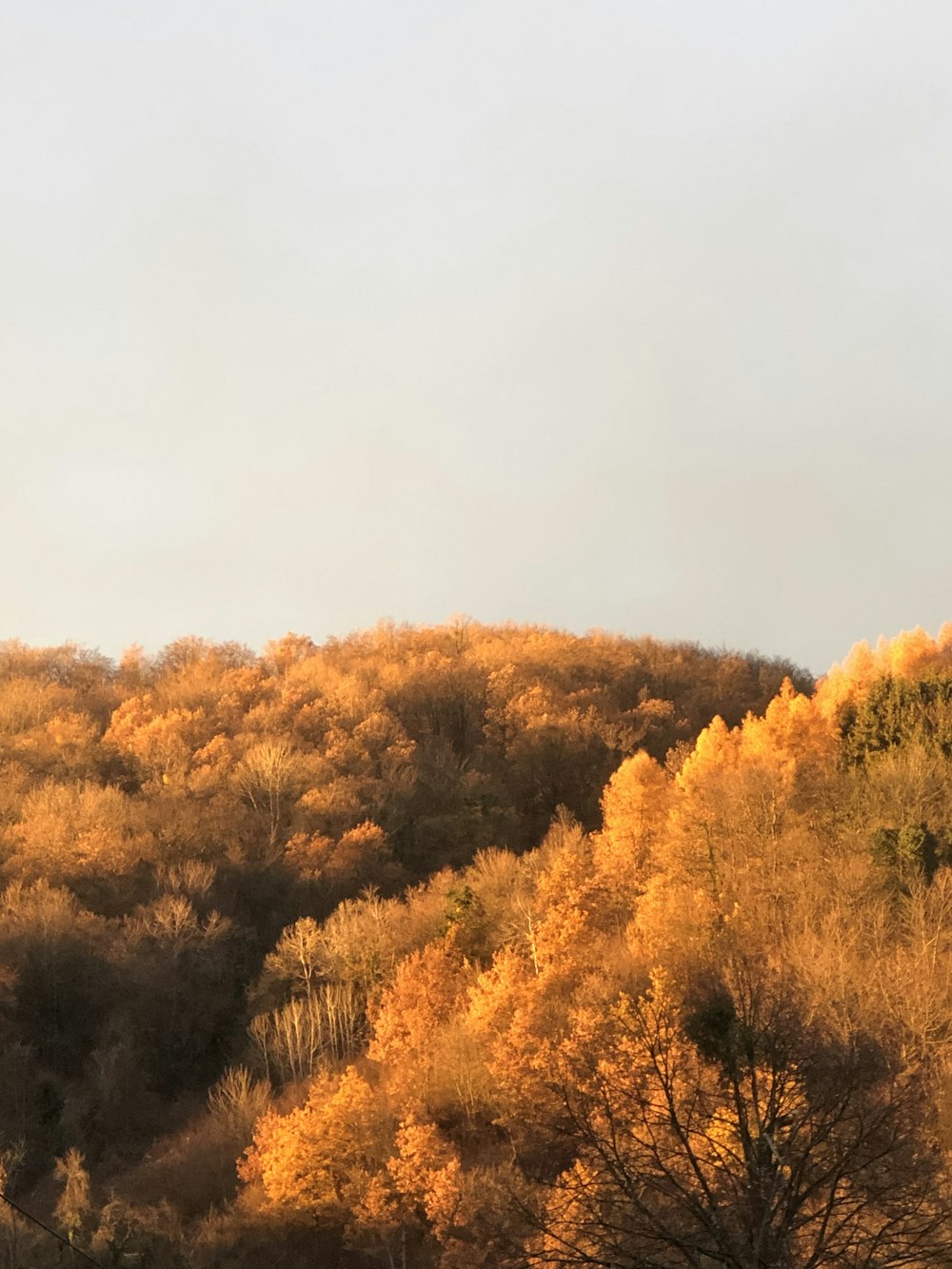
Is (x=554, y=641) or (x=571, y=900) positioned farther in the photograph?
(x=554, y=641)

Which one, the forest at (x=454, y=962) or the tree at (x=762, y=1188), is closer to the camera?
the tree at (x=762, y=1188)

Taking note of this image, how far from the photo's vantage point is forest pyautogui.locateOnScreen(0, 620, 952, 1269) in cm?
1802

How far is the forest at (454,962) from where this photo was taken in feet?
59.1

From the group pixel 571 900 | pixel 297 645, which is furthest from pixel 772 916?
pixel 297 645

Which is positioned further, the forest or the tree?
the forest

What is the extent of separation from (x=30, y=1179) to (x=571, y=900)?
23698 millimetres

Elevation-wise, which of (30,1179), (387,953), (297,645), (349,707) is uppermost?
(297,645)

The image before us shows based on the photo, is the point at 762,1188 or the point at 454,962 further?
the point at 454,962

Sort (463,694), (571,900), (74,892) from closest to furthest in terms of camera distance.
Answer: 1. (571,900)
2. (74,892)
3. (463,694)

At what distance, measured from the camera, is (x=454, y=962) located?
4788cm

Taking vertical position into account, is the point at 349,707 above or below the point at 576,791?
above

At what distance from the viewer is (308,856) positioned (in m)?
63.2

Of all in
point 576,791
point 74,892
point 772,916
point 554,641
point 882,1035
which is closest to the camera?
point 882,1035

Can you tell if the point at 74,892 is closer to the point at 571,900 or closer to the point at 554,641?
the point at 571,900
